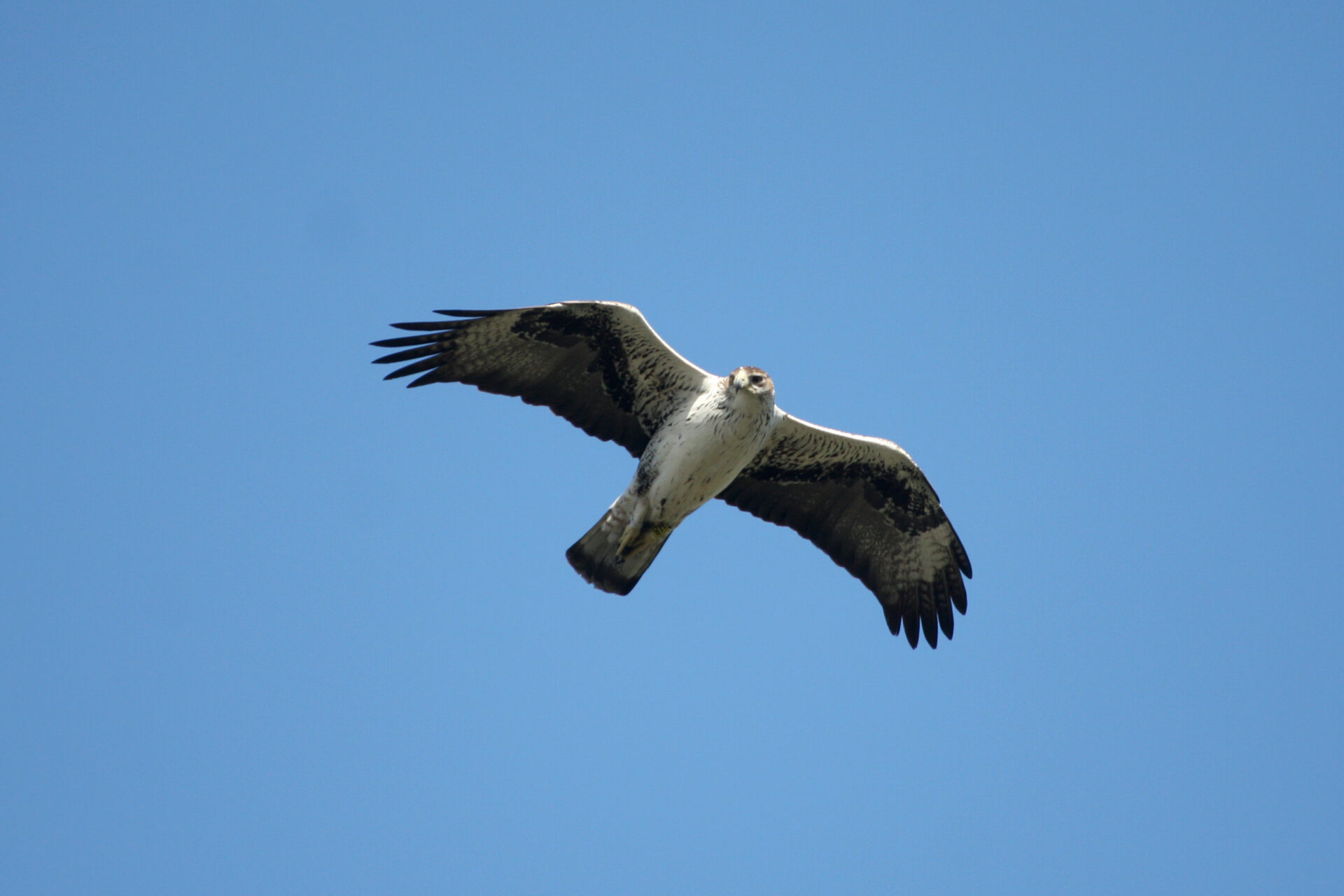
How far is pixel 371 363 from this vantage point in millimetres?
8672

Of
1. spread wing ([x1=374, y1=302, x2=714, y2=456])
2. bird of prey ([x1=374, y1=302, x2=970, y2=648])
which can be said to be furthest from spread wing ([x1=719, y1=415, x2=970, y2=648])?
spread wing ([x1=374, y1=302, x2=714, y2=456])

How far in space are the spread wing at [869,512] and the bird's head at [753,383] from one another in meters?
0.73

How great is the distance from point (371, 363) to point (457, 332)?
69 centimetres

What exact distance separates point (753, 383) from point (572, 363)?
1.53 m

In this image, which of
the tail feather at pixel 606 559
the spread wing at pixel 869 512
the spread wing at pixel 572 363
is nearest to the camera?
the spread wing at pixel 572 363

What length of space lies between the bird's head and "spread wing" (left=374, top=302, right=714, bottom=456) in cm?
46

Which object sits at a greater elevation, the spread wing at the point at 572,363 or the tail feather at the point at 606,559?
the spread wing at the point at 572,363

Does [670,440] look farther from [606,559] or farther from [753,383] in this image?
[606,559]

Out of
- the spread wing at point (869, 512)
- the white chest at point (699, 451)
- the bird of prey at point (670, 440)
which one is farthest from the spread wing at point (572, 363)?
the spread wing at point (869, 512)

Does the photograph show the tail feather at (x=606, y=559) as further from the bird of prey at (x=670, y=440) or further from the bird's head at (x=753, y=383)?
the bird's head at (x=753, y=383)

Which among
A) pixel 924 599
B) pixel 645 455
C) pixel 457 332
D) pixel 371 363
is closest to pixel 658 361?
pixel 645 455

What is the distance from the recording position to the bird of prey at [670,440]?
860cm

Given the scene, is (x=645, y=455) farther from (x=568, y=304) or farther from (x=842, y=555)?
(x=842, y=555)

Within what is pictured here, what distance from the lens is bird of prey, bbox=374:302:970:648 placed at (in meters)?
8.60
